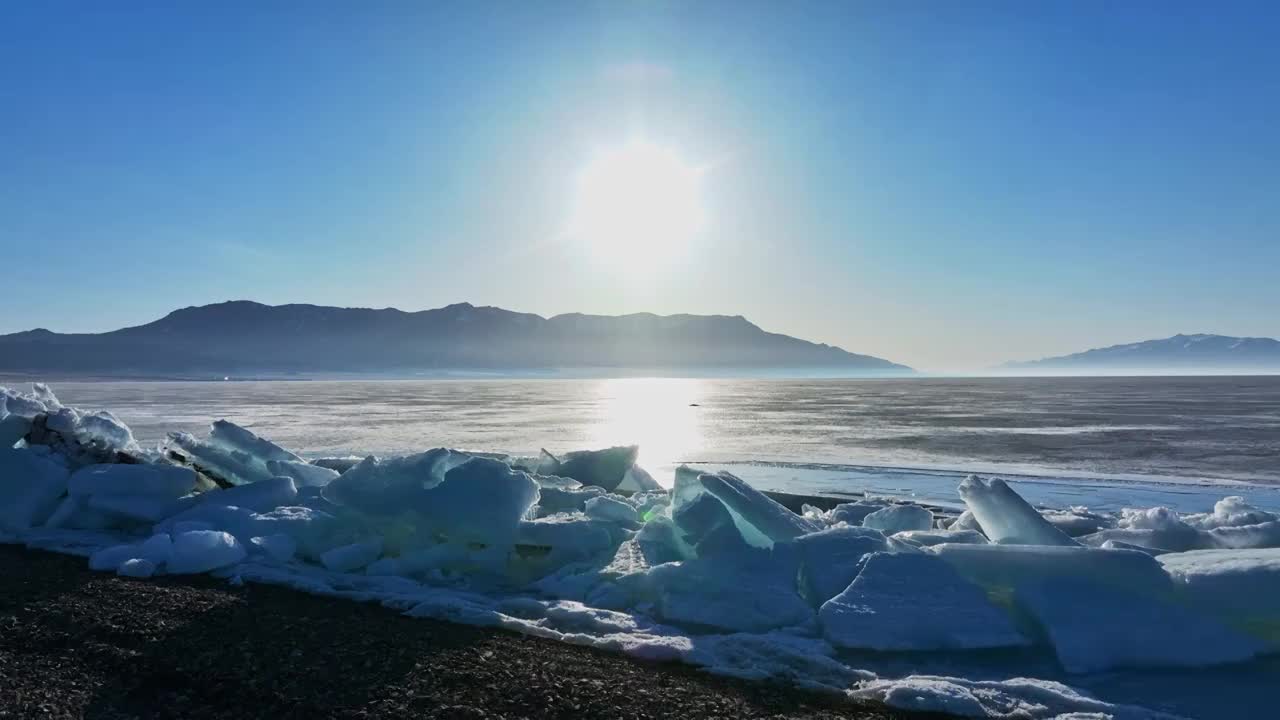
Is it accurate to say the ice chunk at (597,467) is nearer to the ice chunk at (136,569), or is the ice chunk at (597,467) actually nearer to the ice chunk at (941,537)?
the ice chunk at (941,537)

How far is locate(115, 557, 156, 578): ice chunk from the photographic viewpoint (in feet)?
17.7

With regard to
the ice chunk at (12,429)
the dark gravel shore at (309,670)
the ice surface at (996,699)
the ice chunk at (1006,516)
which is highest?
the ice chunk at (12,429)

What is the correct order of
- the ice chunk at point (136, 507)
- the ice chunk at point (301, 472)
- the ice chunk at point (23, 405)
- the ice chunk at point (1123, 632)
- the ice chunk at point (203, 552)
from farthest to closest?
1. the ice chunk at point (301, 472)
2. the ice chunk at point (23, 405)
3. the ice chunk at point (136, 507)
4. the ice chunk at point (203, 552)
5. the ice chunk at point (1123, 632)

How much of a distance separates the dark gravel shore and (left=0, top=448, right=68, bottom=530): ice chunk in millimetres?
2743

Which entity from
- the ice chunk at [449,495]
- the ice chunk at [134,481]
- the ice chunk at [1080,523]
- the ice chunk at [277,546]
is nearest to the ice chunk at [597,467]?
the ice chunk at [449,495]

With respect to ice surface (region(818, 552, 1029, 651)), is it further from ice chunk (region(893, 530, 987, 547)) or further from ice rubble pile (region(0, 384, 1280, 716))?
ice chunk (region(893, 530, 987, 547))

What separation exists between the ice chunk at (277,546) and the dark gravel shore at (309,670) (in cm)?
108

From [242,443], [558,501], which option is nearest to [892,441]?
[558,501]

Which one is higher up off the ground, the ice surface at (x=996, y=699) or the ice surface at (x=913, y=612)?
the ice surface at (x=913, y=612)

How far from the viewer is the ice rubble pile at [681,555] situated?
4211 mm

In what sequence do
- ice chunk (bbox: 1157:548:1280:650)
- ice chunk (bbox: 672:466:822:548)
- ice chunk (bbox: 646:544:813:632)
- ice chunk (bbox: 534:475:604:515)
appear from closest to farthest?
ice chunk (bbox: 1157:548:1280:650)
ice chunk (bbox: 646:544:813:632)
ice chunk (bbox: 672:466:822:548)
ice chunk (bbox: 534:475:604:515)

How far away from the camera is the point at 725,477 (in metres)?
6.07

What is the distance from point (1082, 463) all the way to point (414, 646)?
1231 cm

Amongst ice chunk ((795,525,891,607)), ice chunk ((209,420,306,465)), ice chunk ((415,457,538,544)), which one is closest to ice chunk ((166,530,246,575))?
ice chunk ((415,457,538,544))
